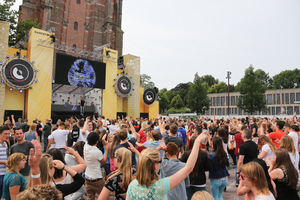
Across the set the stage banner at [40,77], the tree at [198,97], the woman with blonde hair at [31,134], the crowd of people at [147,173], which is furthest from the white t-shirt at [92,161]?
the tree at [198,97]

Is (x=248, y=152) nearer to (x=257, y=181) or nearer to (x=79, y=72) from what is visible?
(x=257, y=181)

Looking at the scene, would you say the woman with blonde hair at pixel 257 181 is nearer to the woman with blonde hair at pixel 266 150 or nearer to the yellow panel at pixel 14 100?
the woman with blonde hair at pixel 266 150

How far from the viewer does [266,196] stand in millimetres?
2328

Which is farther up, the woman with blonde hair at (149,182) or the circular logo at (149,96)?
the circular logo at (149,96)

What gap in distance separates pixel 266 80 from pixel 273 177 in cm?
8828

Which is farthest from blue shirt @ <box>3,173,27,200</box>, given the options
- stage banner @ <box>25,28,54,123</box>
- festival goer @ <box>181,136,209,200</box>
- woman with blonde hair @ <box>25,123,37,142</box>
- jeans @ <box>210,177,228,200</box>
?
stage banner @ <box>25,28,54,123</box>

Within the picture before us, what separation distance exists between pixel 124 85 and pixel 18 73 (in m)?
12.4

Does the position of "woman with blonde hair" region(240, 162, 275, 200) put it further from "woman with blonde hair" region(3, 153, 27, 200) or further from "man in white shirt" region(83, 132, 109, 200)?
"woman with blonde hair" region(3, 153, 27, 200)

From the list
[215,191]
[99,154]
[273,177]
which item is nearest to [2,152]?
[99,154]

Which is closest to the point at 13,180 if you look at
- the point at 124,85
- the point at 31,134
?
the point at 31,134

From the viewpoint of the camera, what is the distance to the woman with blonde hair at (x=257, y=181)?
7.76 ft

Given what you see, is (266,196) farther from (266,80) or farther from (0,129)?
(266,80)

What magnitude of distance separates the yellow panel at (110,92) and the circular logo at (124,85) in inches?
35.6

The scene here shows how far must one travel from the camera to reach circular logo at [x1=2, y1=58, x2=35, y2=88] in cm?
1688
